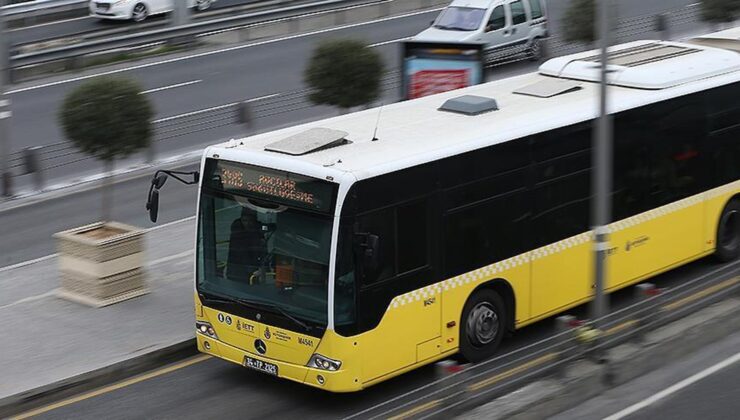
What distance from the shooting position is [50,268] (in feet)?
57.5

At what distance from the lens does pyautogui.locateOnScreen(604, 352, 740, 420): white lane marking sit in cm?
1164

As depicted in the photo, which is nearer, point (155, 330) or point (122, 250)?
point (155, 330)

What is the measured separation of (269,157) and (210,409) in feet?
8.60

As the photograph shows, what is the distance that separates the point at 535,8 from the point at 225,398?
71.7ft

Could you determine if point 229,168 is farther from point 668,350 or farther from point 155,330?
point 668,350

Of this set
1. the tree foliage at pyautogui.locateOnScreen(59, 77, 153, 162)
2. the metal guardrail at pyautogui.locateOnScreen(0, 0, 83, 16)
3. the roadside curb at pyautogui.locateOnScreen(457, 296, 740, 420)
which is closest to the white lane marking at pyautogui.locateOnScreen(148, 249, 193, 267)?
the tree foliage at pyautogui.locateOnScreen(59, 77, 153, 162)

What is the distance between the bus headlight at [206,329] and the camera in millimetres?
13117

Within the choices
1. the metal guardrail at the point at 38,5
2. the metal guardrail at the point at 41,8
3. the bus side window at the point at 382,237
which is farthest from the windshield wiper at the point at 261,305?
the metal guardrail at the point at 38,5

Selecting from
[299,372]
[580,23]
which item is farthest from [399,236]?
[580,23]

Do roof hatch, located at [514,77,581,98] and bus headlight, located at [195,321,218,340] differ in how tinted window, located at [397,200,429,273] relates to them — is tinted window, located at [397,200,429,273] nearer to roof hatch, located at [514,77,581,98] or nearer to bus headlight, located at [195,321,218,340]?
bus headlight, located at [195,321,218,340]

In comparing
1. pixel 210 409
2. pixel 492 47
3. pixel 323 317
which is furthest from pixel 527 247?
pixel 492 47

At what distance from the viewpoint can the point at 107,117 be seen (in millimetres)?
16016

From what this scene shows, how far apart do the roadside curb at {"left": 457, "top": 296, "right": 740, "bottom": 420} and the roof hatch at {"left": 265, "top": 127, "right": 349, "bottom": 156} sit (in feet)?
10.7

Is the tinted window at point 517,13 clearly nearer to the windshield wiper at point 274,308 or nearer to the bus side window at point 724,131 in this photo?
the bus side window at point 724,131
